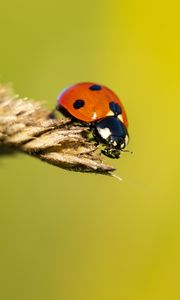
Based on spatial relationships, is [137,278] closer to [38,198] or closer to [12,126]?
[38,198]

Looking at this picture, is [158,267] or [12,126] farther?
[158,267]

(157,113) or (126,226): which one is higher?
(157,113)

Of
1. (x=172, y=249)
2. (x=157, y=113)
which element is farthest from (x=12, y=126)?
(x=157, y=113)

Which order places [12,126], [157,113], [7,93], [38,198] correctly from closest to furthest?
1. [12,126]
2. [7,93]
3. [38,198]
4. [157,113]

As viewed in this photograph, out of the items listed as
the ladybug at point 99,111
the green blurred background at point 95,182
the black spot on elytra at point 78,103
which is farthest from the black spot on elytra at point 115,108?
the green blurred background at point 95,182

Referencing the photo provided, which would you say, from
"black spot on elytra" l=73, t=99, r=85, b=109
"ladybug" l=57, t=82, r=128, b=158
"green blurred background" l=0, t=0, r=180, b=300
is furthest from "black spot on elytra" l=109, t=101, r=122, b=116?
"green blurred background" l=0, t=0, r=180, b=300

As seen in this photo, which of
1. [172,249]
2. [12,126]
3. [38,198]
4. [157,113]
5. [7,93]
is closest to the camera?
[12,126]

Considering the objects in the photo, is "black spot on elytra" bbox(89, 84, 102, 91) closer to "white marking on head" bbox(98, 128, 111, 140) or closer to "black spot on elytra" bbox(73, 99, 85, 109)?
"black spot on elytra" bbox(73, 99, 85, 109)
